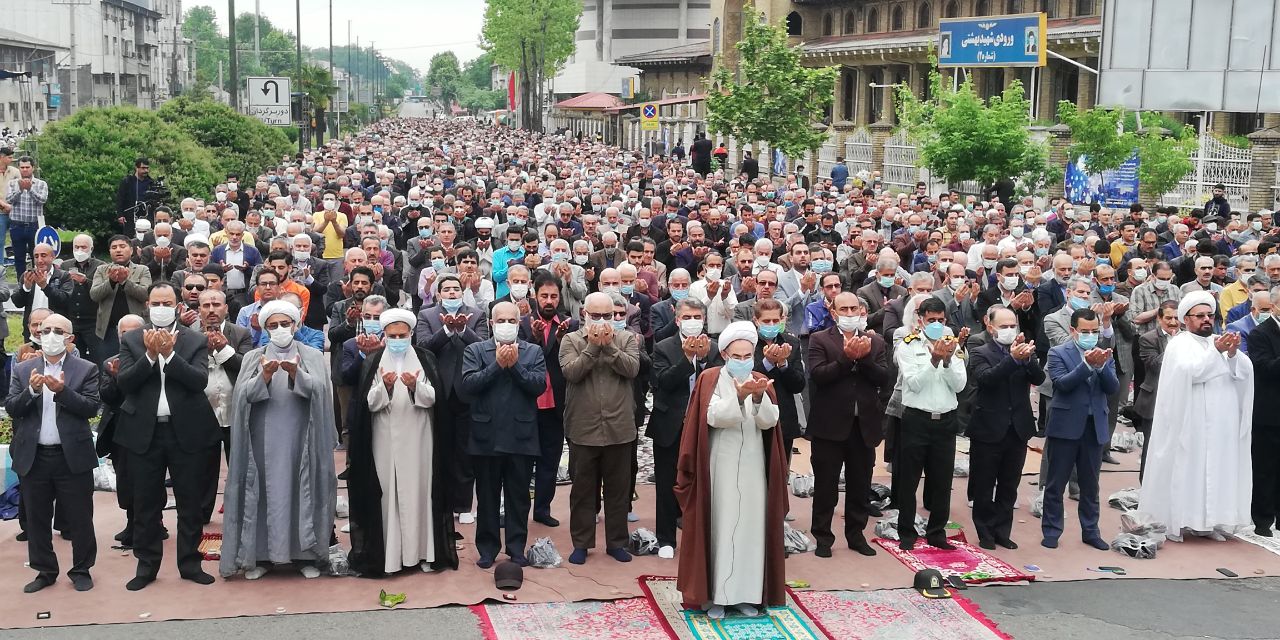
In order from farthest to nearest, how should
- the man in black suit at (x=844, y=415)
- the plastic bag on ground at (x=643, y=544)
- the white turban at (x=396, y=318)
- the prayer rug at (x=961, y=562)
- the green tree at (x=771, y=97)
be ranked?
the green tree at (x=771, y=97), the plastic bag on ground at (x=643, y=544), the man in black suit at (x=844, y=415), the prayer rug at (x=961, y=562), the white turban at (x=396, y=318)

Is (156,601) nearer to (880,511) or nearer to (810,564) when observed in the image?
(810,564)

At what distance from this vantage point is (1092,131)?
26609 millimetres

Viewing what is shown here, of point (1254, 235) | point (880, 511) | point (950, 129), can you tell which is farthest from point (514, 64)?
point (880, 511)

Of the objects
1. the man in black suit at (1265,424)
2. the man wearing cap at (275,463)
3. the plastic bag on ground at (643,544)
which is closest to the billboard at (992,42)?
the man in black suit at (1265,424)

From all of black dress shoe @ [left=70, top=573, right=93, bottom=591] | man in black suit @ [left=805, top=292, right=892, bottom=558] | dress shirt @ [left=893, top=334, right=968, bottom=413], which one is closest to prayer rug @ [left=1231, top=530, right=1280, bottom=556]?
dress shirt @ [left=893, top=334, right=968, bottom=413]

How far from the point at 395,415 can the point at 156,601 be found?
5.78 ft

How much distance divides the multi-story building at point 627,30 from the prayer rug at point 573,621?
105m

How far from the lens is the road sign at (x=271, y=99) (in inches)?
1400

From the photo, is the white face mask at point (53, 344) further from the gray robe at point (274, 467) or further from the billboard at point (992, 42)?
the billboard at point (992, 42)

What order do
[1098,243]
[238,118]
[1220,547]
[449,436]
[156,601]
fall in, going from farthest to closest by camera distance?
[238,118], [1098,243], [1220,547], [449,436], [156,601]

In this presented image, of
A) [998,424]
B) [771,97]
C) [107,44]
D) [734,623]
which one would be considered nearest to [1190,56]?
[771,97]

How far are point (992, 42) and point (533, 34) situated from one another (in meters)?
64.5

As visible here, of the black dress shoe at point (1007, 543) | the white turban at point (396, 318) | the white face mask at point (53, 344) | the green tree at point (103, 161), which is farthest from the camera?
the green tree at point (103, 161)

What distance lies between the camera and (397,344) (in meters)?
8.84
